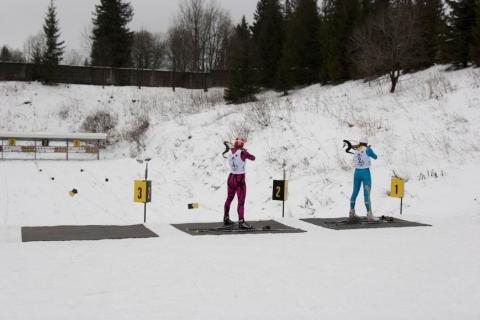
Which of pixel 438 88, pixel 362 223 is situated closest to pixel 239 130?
pixel 438 88

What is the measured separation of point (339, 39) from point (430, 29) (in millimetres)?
7608

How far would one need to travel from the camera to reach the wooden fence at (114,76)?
160ft

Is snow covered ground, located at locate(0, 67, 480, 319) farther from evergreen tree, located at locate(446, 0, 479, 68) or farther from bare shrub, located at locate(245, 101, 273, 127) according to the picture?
evergreen tree, located at locate(446, 0, 479, 68)

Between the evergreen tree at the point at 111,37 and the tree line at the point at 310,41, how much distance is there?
109mm

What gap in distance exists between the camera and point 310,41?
4259cm

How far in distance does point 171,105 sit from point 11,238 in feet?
101

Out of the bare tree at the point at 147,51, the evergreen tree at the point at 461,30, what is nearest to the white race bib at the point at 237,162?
the evergreen tree at the point at 461,30

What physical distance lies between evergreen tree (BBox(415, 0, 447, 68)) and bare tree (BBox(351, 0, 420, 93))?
0.66 meters

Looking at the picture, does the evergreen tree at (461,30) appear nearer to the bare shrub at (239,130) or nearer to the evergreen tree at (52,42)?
the bare shrub at (239,130)

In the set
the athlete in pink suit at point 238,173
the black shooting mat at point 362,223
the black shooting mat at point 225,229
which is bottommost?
the black shooting mat at point 225,229

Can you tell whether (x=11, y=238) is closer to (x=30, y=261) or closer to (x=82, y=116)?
(x=30, y=261)

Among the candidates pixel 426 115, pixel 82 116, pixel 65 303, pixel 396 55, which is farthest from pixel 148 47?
pixel 65 303

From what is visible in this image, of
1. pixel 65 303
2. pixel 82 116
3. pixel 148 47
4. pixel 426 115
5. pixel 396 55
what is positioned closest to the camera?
pixel 65 303

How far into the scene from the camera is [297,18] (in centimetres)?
4306
